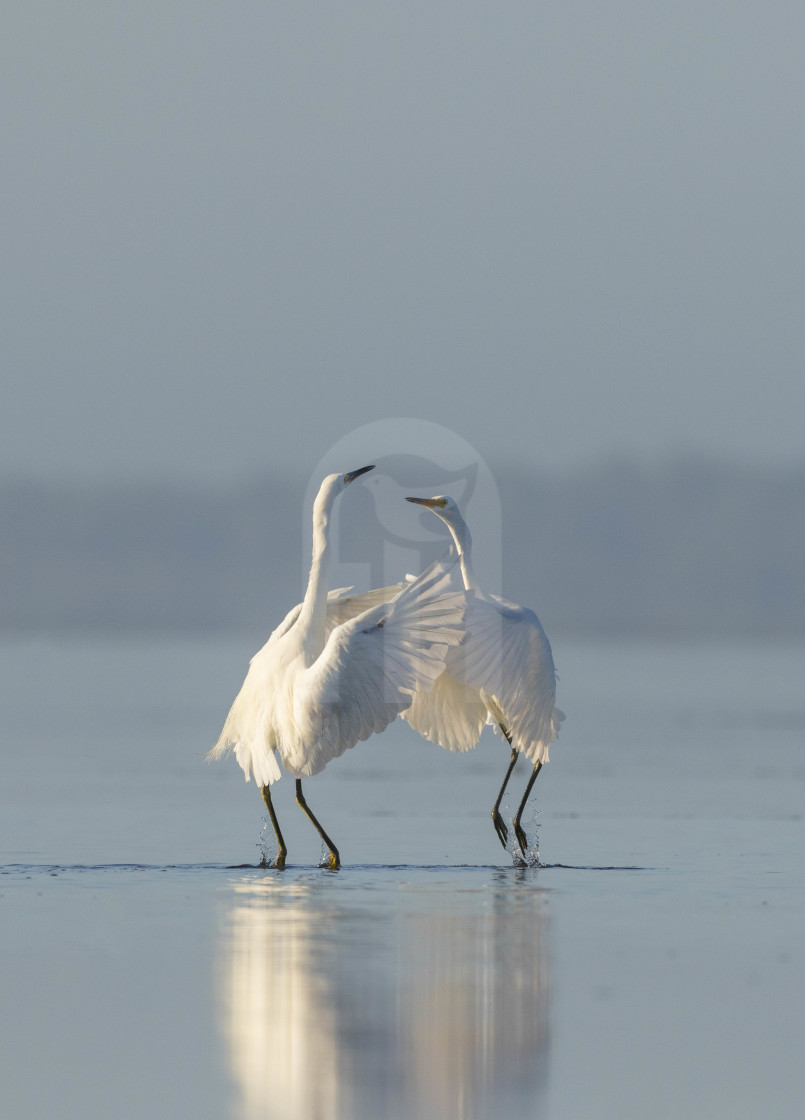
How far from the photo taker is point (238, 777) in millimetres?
21906

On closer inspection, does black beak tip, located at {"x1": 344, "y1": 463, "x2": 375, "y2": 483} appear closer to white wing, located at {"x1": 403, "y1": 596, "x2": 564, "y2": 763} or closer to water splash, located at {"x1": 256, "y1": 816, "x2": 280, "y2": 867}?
white wing, located at {"x1": 403, "y1": 596, "x2": 564, "y2": 763}

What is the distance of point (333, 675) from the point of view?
13.8 m

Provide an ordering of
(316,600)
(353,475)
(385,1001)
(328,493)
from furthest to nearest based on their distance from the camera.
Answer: (353,475)
(328,493)
(316,600)
(385,1001)

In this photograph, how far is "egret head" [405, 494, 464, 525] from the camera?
52.3 feet

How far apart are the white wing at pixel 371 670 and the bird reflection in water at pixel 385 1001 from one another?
1344 millimetres

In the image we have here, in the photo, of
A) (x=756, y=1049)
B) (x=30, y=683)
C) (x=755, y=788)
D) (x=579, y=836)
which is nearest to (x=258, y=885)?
(x=579, y=836)

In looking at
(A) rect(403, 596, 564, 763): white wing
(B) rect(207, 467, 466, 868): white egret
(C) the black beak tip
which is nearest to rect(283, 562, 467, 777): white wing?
(B) rect(207, 467, 466, 868): white egret

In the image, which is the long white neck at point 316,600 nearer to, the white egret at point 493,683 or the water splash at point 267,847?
the white egret at point 493,683

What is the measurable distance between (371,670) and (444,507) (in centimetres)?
244

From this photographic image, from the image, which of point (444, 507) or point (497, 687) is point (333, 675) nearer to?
point (497, 687)

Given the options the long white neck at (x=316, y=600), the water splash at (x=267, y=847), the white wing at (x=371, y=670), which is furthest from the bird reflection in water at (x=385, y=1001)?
the long white neck at (x=316, y=600)

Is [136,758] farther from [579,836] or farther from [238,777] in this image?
[579,836]

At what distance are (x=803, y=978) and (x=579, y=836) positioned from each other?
21.0 feet

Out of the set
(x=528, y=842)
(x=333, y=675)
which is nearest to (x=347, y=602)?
(x=333, y=675)
